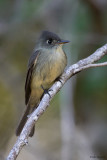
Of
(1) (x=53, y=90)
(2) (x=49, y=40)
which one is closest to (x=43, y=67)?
(2) (x=49, y=40)

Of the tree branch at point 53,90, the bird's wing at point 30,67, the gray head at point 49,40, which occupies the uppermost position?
the gray head at point 49,40

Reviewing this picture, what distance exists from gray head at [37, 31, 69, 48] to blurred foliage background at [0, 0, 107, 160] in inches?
15.8

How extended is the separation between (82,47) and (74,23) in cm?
37

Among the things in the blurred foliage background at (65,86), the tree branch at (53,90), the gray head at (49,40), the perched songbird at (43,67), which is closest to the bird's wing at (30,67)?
the perched songbird at (43,67)

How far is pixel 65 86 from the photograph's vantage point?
4117 millimetres

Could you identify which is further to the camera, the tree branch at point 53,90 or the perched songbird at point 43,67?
the perched songbird at point 43,67

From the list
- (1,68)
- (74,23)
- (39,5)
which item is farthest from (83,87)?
(39,5)

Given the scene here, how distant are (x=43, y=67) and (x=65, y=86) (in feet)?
1.52

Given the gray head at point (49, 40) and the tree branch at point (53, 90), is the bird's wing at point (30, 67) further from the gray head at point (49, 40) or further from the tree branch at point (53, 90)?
the tree branch at point (53, 90)

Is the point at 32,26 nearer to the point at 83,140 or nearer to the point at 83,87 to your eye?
the point at 83,87

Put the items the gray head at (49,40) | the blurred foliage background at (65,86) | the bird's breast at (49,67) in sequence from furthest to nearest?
the blurred foliage background at (65,86), the gray head at (49,40), the bird's breast at (49,67)

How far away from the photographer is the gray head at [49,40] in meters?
3.91

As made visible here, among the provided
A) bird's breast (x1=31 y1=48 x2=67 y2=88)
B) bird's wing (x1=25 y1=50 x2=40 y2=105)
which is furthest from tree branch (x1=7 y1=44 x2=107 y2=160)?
bird's wing (x1=25 y1=50 x2=40 y2=105)

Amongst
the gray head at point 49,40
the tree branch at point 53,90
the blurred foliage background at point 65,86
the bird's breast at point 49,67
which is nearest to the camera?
the tree branch at point 53,90
